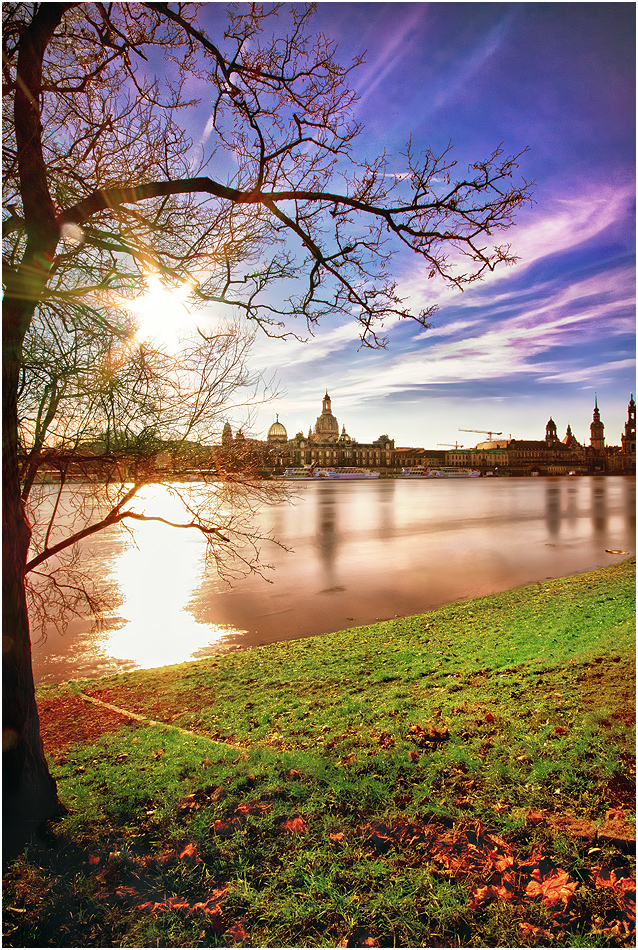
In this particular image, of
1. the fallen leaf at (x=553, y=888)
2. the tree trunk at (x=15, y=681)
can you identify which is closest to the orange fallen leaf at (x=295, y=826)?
the fallen leaf at (x=553, y=888)

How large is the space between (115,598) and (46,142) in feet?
51.3

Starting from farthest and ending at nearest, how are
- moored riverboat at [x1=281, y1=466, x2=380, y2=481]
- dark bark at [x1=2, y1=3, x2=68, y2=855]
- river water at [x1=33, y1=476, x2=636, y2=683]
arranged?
moored riverboat at [x1=281, y1=466, x2=380, y2=481], river water at [x1=33, y1=476, x2=636, y2=683], dark bark at [x1=2, y1=3, x2=68, y2=855]

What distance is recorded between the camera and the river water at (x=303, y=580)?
12578 millimetres

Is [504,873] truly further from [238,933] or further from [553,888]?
[238,933]

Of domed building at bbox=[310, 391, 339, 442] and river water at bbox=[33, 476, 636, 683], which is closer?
river water at bbox=[33, 476, 636, 683]

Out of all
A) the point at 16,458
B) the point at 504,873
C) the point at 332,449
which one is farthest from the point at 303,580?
the point at 332,449

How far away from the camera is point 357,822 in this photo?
3547 millimetres

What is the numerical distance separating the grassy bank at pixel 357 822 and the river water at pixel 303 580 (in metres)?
2.73

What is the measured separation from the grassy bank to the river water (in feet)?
8.96

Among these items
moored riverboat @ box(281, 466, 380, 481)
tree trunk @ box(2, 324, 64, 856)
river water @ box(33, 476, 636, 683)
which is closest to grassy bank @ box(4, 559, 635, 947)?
tree trunk @ box(2, 324, 64, 856)

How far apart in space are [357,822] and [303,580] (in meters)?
16.1

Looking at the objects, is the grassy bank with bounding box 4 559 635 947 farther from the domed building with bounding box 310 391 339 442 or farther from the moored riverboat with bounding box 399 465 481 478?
the domed building with bounding box 310 391 339 442

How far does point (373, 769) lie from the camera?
4.31m

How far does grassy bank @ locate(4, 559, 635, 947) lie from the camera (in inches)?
109
